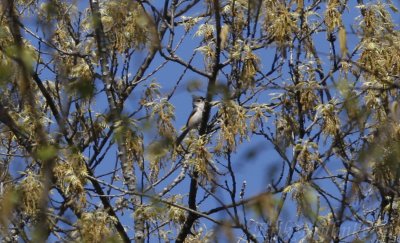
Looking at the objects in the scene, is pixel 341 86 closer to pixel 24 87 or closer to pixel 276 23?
pixel 24 87

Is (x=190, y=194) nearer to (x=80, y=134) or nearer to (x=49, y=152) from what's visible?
(x=80, y=134)

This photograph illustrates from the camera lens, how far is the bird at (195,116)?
22.7ft

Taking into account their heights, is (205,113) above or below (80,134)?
below

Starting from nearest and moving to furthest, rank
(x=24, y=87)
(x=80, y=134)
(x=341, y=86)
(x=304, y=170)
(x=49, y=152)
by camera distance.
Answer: (x=24, y=87)
(x=49, y=152)
(x=341, y=86)
(x=304, y=170)
(x=80, y=134)

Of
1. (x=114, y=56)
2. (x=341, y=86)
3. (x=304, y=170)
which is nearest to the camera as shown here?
(x=341, y=86)

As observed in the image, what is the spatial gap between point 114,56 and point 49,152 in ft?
14.7

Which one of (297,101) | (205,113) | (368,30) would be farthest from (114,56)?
(368,30)

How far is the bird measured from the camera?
692 cm

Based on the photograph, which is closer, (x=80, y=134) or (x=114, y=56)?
(x=114, y=56)

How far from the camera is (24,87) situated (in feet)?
7.75

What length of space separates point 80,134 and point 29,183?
1.54m

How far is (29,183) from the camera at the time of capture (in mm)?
6406

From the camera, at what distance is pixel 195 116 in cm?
Answer: 763

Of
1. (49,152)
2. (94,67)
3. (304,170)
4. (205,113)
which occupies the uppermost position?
(94,67)
